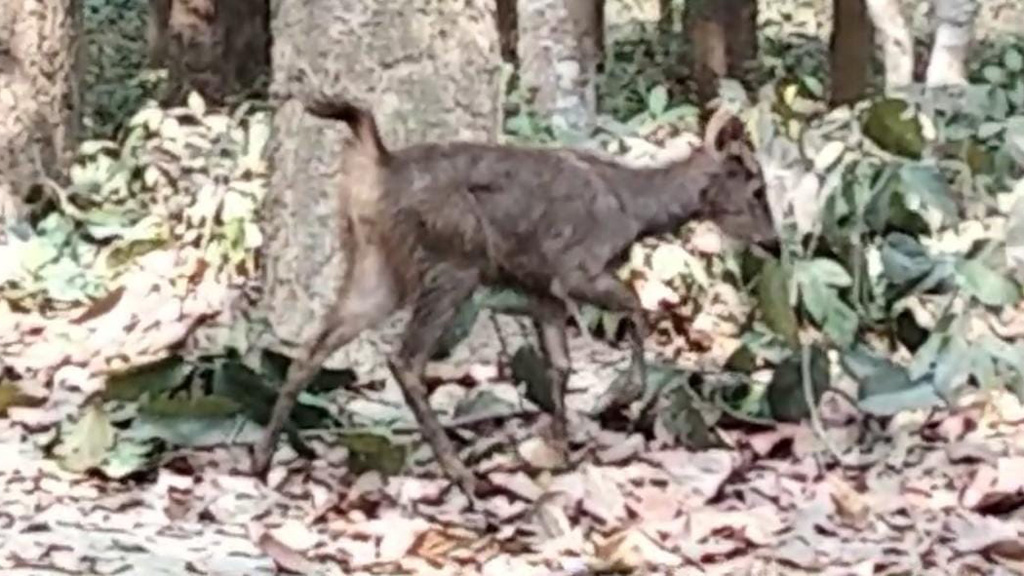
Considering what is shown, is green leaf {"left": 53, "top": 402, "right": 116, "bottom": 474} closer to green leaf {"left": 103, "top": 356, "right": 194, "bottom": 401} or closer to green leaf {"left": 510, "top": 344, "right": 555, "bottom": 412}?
green leaf {"left": 103, "top": 356, "right": 194, "bottom": 401}

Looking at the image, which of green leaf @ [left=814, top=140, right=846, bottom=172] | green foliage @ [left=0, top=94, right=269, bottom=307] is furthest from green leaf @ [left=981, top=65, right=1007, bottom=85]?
green leaf @ [left=814, top=140, right=846, bottom=172]

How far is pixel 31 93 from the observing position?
11156 mm

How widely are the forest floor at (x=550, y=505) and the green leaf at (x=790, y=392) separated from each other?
6 cm

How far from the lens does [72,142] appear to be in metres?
11.6

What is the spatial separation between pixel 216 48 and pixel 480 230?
10432 millimetres

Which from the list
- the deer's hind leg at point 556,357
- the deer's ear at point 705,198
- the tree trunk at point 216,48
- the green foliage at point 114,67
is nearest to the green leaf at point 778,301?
the deer's ear at point 705,198

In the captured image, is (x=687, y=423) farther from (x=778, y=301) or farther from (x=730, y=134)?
(x=730, y=134)

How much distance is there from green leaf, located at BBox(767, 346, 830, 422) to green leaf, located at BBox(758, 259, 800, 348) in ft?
0.28

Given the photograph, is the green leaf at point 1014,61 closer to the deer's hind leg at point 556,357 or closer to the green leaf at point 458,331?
the green leaf at point 458,331

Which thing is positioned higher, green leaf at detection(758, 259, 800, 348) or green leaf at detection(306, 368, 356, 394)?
green leaf at detection(758, 259, 800, 348)

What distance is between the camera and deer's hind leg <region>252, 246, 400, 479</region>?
20.1ft

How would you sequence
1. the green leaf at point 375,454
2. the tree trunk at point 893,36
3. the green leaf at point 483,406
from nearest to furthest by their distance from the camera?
the green leaf at point 375,454, the green leaf at point 483,406, the tree trunk at point 893,36

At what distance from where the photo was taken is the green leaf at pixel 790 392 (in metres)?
6.69

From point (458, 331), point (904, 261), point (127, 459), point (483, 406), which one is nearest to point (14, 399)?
point (127, 459)
